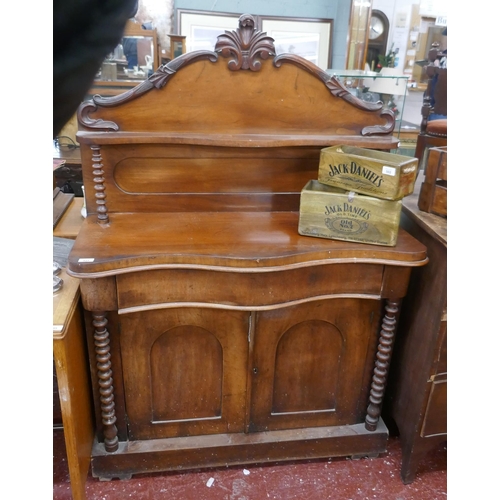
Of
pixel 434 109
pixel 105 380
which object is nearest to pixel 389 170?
pixel 105 380

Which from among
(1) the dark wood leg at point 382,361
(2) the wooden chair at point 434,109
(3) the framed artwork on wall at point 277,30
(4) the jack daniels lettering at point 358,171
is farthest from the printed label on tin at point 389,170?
(3) the framed artwork on wall at point 277,30

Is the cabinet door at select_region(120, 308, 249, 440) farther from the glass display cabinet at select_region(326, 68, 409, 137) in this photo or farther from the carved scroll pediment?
the glass display cabinet at select_region(326, 68, 409, 137)

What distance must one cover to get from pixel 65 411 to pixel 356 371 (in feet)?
2.72

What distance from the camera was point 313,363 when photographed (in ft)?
4.42

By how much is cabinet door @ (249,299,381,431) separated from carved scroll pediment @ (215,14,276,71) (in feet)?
2.18

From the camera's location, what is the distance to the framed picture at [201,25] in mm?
A: 3287

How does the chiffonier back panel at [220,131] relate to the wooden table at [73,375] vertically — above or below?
above

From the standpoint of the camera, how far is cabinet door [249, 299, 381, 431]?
1.27 meters

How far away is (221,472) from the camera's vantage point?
56.2 inches

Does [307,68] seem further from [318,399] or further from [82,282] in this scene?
[318,399]

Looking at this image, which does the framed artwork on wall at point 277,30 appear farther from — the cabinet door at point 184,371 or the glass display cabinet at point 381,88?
the cabinet door at point 184,371

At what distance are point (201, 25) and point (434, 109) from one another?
5.84ft

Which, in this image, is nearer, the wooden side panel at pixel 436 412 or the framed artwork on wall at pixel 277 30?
the wooden side panel at pixel 436 412

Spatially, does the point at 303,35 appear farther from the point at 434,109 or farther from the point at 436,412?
the point at 436,412
